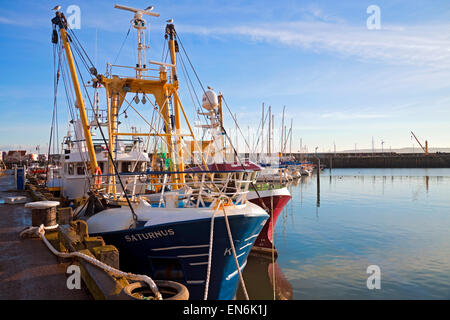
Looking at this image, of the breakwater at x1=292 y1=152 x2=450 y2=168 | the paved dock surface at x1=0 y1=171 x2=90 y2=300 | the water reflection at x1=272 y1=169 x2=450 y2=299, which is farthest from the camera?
the breakwater at x1=292 y1=152 x2=450 y2=168

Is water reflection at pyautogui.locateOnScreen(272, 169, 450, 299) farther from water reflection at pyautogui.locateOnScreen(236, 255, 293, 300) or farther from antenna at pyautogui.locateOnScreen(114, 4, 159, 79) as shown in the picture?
antenna at pyautogui.locateOnScreen(114, 4, 159, 79)

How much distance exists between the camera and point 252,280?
13586mm

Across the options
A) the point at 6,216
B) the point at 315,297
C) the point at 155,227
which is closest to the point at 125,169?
the point at 6,216

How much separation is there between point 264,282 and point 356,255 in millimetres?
5102

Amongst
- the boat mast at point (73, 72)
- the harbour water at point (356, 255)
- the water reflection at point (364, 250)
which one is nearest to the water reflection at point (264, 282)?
the harbour water at point (356, 255)

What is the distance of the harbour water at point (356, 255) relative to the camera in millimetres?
11961

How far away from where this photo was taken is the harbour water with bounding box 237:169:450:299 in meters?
12.0

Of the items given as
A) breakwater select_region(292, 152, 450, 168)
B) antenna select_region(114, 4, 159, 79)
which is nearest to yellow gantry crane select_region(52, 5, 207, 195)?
antenna select_region(114, 4, 159, 79)

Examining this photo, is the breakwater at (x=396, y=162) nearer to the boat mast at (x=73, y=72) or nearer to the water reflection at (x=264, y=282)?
the water reflection at (x=264, y=282)

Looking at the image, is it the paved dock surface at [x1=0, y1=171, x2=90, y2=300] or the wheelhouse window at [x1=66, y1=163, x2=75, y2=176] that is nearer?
the paved dock surface at [x1=0, y1=171, x2=90, y2=300]

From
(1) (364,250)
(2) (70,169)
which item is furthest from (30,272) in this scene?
(1) (364,250)

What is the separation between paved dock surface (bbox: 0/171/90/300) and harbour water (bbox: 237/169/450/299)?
5.97m
